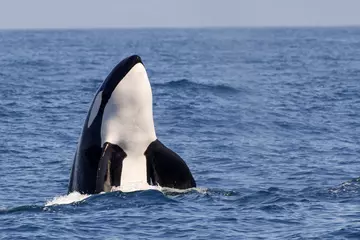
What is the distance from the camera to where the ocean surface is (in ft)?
55.5

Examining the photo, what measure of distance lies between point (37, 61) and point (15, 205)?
52900 millimetres

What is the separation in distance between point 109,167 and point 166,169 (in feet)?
3.62

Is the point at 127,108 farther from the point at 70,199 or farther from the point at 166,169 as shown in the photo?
the point at 70,199

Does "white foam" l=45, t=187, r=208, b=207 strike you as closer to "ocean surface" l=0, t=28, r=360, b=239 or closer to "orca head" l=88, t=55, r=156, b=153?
"ocean surface" l=0, t=28, r=360, b=239

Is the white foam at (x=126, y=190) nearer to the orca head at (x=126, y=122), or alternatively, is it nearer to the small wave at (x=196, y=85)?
the orca head at (x=126, y=122)

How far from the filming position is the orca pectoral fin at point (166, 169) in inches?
741

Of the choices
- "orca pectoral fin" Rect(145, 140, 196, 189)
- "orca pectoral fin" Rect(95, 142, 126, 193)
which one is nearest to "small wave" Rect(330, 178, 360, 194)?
"orca pectoral fin" Rect(145, 140, 196, 189)

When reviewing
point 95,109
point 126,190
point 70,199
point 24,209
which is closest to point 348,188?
point 126,190

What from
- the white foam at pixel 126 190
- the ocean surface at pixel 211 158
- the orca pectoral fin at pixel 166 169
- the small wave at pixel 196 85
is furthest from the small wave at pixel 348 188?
the small wave at pixel 196 85

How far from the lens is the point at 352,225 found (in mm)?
16594

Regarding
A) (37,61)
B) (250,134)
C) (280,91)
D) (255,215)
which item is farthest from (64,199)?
(37,61)

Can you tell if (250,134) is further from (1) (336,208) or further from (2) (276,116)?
(1) (336,208)

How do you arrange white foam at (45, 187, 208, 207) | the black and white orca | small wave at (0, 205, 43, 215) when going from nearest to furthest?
small wave at (0, 205, 43, 215), white foam at (45, 187, 208, 207), the black and white orca

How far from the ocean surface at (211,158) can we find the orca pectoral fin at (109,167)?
0.90ft
